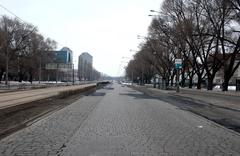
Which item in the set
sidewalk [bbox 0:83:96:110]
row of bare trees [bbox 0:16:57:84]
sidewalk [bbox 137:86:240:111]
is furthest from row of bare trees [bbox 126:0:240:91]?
row of bare trees [bbox 0:16:57:84]

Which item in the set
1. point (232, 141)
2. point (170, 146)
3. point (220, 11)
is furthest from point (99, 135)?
point (220, 11)

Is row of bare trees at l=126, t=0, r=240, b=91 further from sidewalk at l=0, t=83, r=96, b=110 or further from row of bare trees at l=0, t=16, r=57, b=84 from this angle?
row of bare trees at l=0, t=16, r=57, b=84

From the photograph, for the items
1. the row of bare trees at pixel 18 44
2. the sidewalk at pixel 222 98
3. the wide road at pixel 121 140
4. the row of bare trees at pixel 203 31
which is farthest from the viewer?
the row of bare trees at pixel 18 44

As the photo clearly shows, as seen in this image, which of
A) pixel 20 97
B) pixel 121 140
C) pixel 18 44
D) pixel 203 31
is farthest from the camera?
pixel 18 44

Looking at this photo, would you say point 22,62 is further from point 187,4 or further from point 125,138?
point 125,138

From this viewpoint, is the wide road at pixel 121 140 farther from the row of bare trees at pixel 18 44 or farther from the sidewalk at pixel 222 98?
the row of bare trees at pixel 18 44

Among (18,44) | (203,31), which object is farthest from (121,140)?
(18,44)

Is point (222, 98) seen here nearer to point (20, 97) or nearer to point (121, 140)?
point (20, 97)

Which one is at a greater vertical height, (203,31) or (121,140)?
(203,31)

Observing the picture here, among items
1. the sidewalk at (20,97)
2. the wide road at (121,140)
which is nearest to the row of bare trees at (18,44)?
the sidewalk at (20,97)

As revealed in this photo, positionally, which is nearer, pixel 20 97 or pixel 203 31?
pixel 20 97

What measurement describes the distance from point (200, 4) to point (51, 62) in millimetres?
62739

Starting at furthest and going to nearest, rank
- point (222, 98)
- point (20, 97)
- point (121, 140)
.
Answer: point (222, 98) < point (20, 97) < point (121, 140)

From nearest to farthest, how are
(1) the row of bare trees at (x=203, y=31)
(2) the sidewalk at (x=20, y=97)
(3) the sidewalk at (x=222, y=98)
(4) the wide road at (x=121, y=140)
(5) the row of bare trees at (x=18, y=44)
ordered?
(4) the wide road at (x=121, y=140) < (2) the sidewalk at (x=20, y=97) < (3) the sidewalk at (x=222, y=98) < (1) the row of bare trees at (x=203, y=31) < (5) the row of bare trees at (x=18, y=44)
